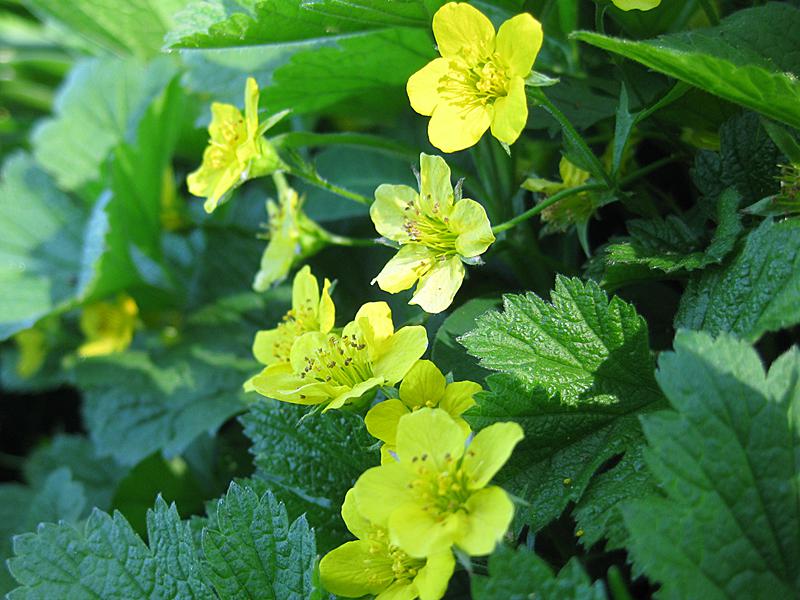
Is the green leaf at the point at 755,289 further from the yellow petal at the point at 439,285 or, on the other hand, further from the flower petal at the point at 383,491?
the flower petal at the point at 383,491

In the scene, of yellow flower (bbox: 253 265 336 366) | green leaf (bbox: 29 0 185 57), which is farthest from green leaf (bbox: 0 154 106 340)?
yellow flower (bbox: 253 265 336 366)

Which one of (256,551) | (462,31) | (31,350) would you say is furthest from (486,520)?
(31,350)

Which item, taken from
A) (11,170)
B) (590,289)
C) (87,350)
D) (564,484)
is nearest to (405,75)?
(590,289)

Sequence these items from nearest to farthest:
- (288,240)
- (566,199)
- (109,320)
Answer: (566,199)
(288,240)
(109,320)

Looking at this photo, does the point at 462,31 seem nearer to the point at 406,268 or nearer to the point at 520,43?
the point at 520,43

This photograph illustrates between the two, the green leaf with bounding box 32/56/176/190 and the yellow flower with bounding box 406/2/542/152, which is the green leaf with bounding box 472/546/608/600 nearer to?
the yellow flower with bounding box 406/2/542/152

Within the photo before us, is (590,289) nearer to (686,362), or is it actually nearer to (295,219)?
(686,362)
